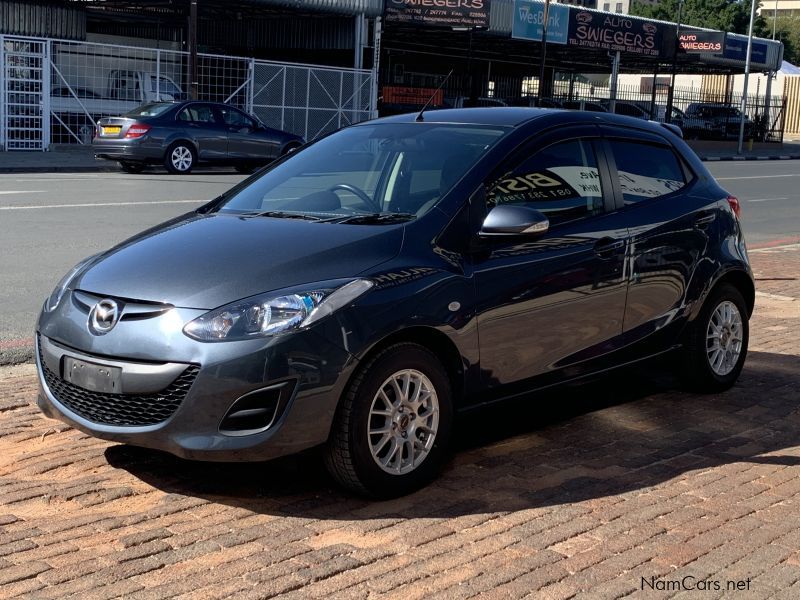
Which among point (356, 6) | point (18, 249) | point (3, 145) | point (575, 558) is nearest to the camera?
point (575, 558)

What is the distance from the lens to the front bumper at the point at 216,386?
4.08m

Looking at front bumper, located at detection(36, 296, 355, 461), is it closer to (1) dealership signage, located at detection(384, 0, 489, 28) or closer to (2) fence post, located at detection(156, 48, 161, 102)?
(2) fence post, located at detection(156, 48, 161, 102)

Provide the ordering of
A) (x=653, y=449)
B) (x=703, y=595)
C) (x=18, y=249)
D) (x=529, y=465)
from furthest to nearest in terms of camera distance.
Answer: (x=18, y=249) < (x=653, y=449) < (x=529, y=465) < (x=703, y=595)

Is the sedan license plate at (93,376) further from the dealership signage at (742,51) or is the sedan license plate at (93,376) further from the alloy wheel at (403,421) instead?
the dealership signage at (742,51)

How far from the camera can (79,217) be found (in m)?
13.4

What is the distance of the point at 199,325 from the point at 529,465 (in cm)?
177

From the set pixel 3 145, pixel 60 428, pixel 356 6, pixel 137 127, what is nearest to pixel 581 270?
pixel 60 428

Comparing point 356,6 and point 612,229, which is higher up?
point 356,6

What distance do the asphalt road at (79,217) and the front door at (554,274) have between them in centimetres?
330

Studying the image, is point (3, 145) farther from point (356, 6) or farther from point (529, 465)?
point (529, 465)

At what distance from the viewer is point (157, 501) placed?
4.38m

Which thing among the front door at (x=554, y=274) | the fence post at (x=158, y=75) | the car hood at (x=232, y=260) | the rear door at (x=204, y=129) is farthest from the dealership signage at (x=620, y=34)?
the car hood at (x=232, y=260)

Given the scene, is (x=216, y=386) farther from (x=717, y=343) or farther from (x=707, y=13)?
(x=707, y=13)

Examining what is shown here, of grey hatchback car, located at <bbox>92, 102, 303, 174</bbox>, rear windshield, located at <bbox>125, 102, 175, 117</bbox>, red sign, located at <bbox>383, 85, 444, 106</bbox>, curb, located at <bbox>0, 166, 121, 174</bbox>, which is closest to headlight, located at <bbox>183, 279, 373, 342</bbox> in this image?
grey hatchback car, located at <bbox>92, 102, 303, 174</bbox>
